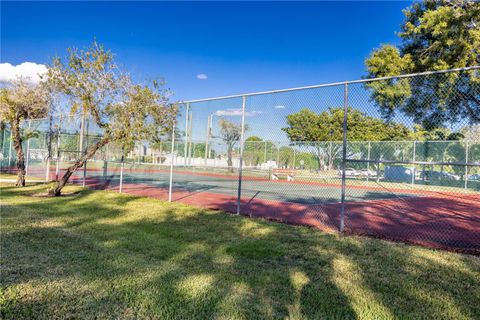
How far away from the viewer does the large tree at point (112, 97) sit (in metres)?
9.76

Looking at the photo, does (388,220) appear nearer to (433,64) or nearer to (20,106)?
(433,64)

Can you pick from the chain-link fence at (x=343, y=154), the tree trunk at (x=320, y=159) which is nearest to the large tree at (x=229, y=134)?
the chain-link fence at (x=343, y=154)

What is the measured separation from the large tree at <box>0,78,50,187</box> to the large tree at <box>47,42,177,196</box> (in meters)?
3.29

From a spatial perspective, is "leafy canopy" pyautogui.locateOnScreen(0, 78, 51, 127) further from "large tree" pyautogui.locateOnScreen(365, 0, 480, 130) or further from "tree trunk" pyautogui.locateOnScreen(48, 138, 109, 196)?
"large tree" pyautogui.locateOnScreen(365, 0, 480, 130)

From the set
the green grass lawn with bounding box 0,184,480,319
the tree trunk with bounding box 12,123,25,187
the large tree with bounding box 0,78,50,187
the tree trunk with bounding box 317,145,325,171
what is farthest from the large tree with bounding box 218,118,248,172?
the tree trunk with bounding box 12,123,25,187

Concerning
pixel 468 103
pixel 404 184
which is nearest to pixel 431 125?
pixel 468 103

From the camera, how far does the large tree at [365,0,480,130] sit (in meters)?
6.43

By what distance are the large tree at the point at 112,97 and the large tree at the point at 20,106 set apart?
3.29 m

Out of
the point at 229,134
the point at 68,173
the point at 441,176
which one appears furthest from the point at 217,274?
the point at 441,176

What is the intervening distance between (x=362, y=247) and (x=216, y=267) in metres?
2.41

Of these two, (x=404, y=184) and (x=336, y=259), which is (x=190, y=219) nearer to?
(x=336, y=259)

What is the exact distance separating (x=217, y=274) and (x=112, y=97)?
783 centimetres

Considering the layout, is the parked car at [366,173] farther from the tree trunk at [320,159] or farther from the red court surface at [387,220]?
the red court surface at [387,220]

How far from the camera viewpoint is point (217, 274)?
387cm
